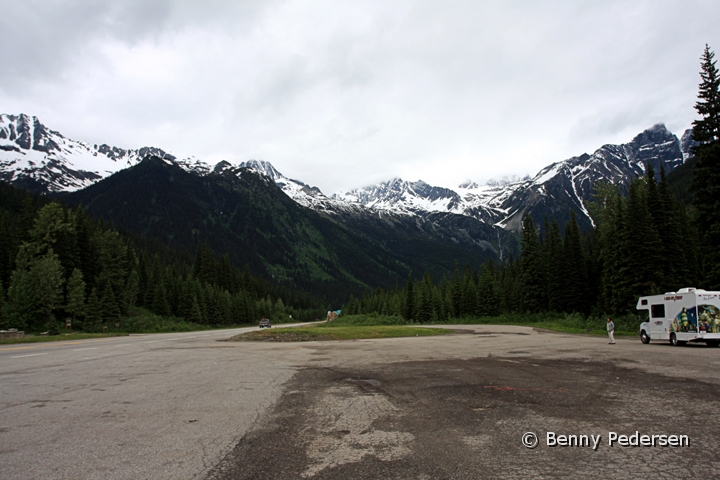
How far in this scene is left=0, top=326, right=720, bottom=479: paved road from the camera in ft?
17.0

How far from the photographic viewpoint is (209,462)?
17.8 ft

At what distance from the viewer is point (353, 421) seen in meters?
7.42

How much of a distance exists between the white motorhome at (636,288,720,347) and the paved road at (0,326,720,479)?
35.4ft

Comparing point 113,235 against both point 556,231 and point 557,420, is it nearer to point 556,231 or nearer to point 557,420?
point 556,231

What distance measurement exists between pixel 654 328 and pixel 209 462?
28.4 m

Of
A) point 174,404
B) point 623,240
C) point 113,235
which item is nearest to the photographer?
point 174,404

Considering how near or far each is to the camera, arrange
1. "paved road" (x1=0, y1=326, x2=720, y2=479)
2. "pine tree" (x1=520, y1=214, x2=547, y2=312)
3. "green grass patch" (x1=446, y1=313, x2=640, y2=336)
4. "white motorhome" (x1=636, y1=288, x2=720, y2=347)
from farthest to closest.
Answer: "pine tree" (x1=520, y1=214, x2=547, y2=312) → "green grass patch" (x1=446, y1=313, x2=640, y2=336) → "white motorhome" (x1=636, y1=288, x2=720, y2=347) → "paved road" (x1=0, y1=326, x2=720, y2=479)

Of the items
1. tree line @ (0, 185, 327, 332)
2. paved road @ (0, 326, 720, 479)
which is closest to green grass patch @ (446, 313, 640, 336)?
paved road @ (0, 326, 720, 479)

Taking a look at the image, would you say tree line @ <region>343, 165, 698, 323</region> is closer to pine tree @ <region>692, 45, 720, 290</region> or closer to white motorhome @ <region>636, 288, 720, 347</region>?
pine tree @ <region>692, 45, 720, 290</region>

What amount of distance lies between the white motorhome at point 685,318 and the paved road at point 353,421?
10.8 metres

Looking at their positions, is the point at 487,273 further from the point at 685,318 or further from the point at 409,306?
the point at 685,318

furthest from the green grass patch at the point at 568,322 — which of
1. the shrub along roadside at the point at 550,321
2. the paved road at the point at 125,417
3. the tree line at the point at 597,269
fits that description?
the paved road at the point at 125,417

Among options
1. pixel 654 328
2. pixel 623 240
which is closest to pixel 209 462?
pixel 654 328

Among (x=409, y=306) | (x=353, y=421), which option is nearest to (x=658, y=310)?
(x=353, y=421)
